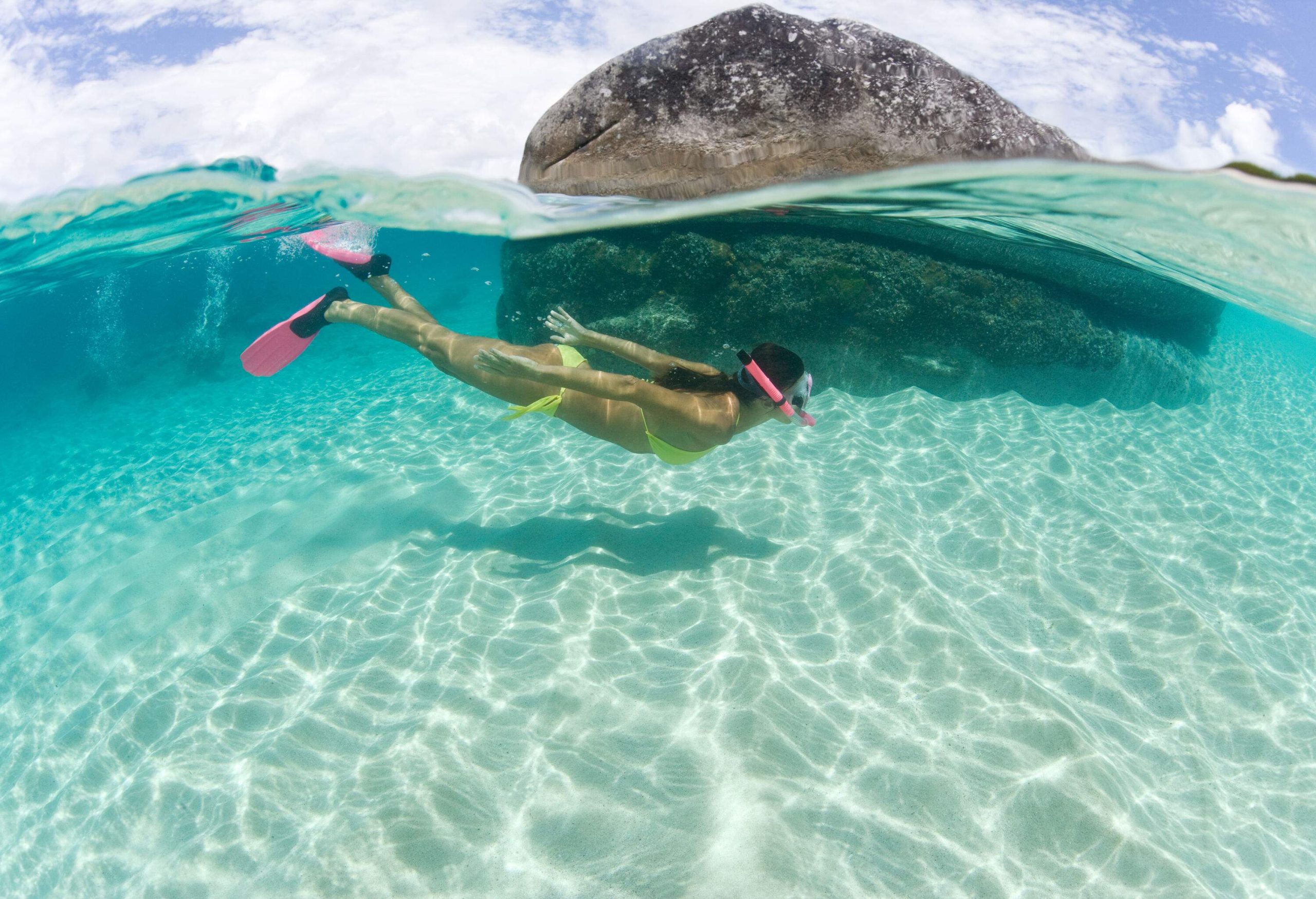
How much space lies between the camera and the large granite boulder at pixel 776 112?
7.24 meters

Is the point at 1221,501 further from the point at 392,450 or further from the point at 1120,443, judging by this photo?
the point at 392,450

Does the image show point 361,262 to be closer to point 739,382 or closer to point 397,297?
point 397,297

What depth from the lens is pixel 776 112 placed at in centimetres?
745

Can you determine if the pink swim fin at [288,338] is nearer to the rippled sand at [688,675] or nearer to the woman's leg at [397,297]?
the woman's leg at [397,297]

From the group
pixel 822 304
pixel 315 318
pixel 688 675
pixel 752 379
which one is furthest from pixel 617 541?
pixel 822 304

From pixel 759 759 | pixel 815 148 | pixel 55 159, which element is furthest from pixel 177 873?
pixel 55 159

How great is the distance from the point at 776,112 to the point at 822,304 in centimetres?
316

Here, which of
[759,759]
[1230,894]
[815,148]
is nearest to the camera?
[1230,894]

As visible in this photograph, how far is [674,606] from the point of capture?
18.5 ft

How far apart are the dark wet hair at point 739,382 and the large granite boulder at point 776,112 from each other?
11.8ft

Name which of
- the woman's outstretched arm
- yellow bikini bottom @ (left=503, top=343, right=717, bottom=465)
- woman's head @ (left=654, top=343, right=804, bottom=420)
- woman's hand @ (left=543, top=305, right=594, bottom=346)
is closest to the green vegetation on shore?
woman's head @ (left=654, top=343, right=804, bottom=420)

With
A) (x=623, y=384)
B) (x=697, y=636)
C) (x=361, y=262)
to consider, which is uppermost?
(x=623, y=384)

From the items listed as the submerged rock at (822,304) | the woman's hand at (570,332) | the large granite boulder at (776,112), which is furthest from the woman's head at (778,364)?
the submerged rock at (822,304)

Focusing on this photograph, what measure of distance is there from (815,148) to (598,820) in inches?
292
